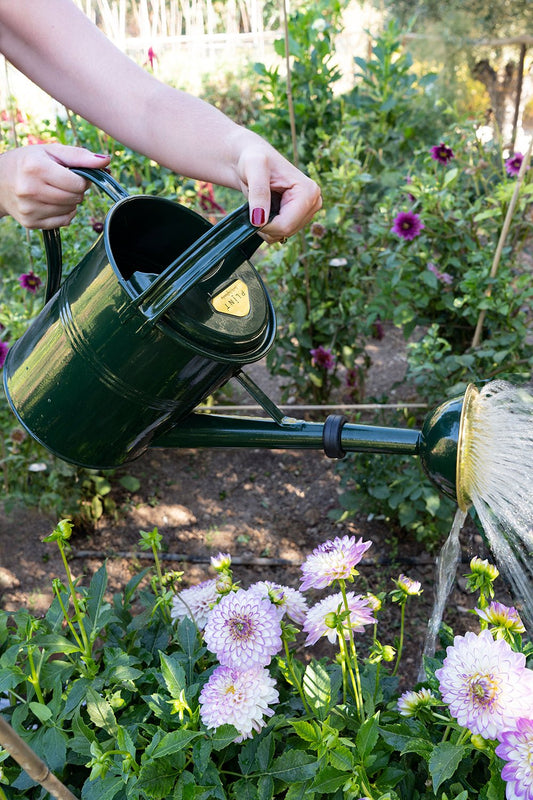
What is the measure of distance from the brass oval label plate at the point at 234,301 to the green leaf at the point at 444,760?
57 centimetres

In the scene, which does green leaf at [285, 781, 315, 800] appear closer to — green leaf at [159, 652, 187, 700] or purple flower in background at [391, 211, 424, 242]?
green leaf at [159, 652, 187, 700]

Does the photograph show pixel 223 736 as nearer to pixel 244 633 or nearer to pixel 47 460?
pixel 244 633

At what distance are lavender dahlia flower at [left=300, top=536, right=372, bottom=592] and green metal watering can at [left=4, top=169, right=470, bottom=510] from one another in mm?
128

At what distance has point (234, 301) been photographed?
0.88 m

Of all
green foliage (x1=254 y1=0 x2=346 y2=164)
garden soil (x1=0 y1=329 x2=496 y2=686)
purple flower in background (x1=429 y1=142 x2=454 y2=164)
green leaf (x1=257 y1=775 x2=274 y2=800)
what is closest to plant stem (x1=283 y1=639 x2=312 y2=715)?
green leaf (x1=257 y1=775 x2=274 y2=800)

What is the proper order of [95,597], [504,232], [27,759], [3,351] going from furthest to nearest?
1. [3,351]
2. [504,232]
3. [95,597]
4. [27,759]

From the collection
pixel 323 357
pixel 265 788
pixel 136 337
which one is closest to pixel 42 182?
pixel 136 337

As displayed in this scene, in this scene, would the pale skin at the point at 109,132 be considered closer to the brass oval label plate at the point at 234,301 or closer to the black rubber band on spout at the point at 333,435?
the brass oval label plate at the point at 234,301

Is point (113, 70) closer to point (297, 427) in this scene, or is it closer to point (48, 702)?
point (297, 427)

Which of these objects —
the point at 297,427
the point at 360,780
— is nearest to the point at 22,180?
the point at 297,427

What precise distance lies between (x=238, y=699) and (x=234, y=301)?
1.67 ft

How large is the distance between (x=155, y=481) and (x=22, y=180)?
1.84 m

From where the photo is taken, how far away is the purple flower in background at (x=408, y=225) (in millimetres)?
2188

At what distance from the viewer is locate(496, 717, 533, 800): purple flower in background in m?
0.75
